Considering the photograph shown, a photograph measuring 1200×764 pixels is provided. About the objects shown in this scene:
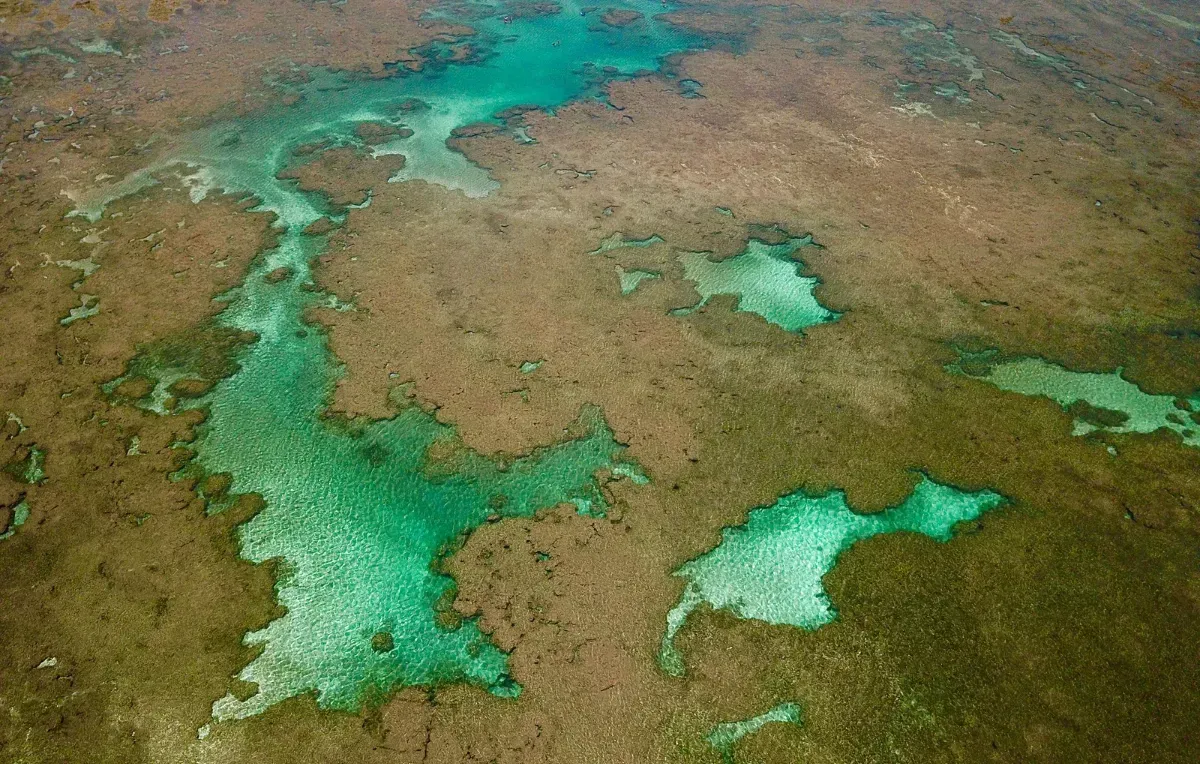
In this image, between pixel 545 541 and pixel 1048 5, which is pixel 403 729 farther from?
pixel 1048 5

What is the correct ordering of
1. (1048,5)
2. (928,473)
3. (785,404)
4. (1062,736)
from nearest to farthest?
(1062,736) < (928,473) < (785,404) < (1048,5)

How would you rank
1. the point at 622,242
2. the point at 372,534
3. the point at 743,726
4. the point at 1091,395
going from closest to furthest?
the point at 743,726 < the point at 372,534 < the point at 1091,395 < the point at 622,242

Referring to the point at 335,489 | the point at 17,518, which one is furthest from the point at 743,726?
the point at 17,518

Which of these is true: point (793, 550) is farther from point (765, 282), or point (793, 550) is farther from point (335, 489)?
point (335, 489)

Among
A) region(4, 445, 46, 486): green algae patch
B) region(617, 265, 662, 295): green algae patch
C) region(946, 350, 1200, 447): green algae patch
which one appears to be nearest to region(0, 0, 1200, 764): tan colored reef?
region(4, 445, 46, 486): green algae patch

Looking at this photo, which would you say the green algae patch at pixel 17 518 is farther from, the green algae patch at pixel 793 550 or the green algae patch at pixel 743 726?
the green algae patch at pixel 743 726

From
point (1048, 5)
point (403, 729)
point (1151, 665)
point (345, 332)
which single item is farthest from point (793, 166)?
point (1048, 5)
